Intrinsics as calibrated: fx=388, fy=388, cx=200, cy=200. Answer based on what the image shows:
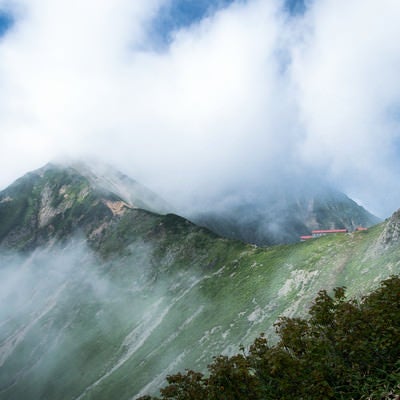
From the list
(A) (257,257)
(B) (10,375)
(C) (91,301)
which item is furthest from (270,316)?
(B) (10,375)

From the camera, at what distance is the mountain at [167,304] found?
312 feet

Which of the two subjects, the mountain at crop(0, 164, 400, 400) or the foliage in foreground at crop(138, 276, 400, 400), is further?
the mountain at crop(0, 164, 400, 400)

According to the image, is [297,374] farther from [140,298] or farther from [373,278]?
[140,298]

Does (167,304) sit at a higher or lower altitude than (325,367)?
higher

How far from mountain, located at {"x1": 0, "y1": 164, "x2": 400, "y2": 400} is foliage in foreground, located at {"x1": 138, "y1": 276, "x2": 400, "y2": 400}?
61239mm

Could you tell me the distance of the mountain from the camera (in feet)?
312

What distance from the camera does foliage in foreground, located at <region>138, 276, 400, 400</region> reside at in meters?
17.8

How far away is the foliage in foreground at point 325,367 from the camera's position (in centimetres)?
1784

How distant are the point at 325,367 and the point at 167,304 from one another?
126 metres

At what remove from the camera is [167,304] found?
5531 inches

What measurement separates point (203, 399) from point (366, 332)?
871 centimetres

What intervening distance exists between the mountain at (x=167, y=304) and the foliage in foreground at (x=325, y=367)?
61.2 m

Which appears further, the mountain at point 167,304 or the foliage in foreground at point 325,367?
the mountain at point 167,304

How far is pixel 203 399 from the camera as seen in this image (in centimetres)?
1892
